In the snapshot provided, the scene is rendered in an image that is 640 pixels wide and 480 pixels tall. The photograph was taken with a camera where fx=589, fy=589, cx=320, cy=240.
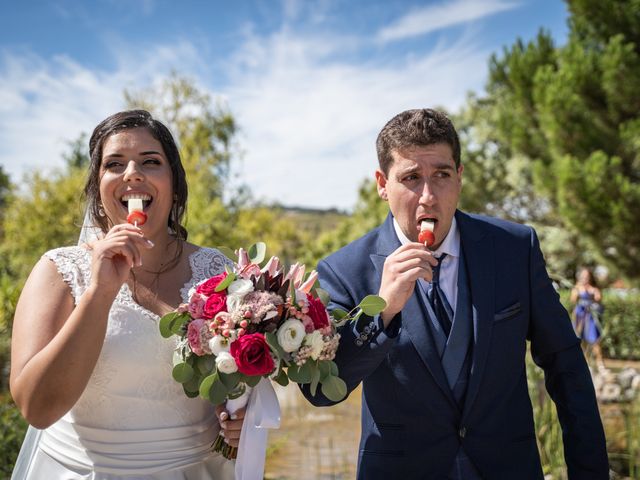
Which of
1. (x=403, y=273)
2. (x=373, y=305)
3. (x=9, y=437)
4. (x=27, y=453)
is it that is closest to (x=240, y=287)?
(x=373, y=305)

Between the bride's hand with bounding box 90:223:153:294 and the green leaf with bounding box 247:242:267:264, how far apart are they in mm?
439

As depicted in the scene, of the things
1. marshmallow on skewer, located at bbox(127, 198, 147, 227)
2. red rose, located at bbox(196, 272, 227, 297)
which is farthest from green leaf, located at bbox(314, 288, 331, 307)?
marshmallow on skewer, located at bbox(127, 198, 147, 227)

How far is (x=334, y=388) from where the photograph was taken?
7.43 feet

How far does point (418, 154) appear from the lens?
8.53 ft

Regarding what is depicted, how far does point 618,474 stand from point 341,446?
3.39 m

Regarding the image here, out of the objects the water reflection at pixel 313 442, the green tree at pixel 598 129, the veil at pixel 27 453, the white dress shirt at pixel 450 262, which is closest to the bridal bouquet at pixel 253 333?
the white dress shirt at pixel 450 262

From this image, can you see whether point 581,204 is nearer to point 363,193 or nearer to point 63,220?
point 63,220

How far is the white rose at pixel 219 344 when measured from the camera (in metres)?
2.19

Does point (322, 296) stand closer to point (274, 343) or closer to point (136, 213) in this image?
point (274, 343)

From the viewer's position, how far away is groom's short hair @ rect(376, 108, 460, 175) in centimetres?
261

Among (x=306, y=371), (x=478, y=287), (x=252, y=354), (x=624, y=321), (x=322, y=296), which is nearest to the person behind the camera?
(x=252, y=354)

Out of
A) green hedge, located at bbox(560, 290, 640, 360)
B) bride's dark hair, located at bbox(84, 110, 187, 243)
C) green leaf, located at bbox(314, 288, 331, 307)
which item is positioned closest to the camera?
green leaf, located at bbox(314, 288, 331, 307)

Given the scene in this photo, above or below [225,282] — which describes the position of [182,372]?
below

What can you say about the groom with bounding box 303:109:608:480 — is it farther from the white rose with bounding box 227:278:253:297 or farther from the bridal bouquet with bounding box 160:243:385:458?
the white rose with bounding box 227:278:253:297
